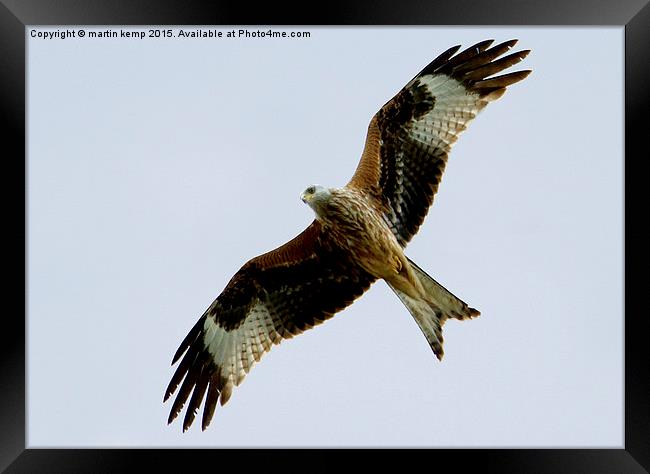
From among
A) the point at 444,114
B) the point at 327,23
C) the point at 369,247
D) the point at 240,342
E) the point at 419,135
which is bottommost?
the point at 240,342

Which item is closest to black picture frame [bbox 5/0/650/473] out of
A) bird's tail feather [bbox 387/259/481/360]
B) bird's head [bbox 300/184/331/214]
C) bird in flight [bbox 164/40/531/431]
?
bird in flight [bbox 164/40/531/431]

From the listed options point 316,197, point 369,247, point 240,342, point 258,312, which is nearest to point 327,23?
point 316,197

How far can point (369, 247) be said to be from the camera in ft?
18.1

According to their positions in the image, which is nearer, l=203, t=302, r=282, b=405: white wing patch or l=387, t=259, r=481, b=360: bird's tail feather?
l=387, t=259, r=481, b=360: bird's tail feather

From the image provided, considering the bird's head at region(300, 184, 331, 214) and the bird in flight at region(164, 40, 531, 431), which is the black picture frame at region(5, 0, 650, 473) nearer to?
the bird in flight at region(164, 40, 531, 431)

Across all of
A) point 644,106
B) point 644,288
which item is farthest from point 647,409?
point 644,106

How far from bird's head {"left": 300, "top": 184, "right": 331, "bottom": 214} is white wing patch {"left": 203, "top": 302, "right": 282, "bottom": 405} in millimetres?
1006

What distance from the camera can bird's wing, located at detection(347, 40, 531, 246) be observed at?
5.61m

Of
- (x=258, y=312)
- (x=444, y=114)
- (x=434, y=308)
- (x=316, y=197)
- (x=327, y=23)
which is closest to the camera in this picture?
(x=327, y=23)

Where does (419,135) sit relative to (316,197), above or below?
above

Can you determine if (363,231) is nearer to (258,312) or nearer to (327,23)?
(258,312)

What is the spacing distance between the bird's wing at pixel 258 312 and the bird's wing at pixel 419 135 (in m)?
0.56

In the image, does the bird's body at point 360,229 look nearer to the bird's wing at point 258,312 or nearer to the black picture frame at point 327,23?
the bird's wing at point 258,312

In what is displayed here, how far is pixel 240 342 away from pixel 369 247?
52.1 inches
